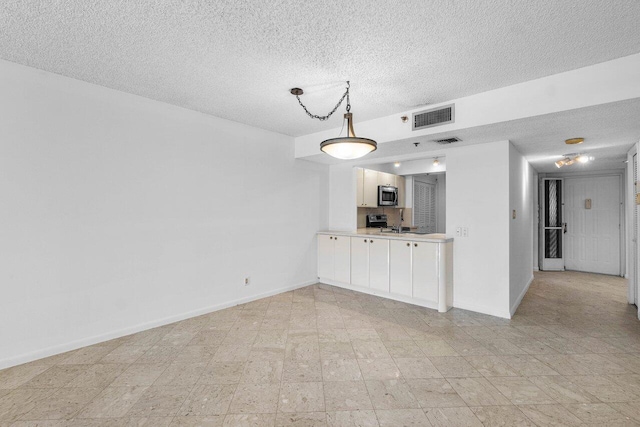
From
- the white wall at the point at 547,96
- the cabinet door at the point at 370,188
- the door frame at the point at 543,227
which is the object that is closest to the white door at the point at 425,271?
the white wall at the point at 547,96

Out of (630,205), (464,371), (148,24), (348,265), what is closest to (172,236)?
(148,24)

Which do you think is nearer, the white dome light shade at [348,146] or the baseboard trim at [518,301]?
the white dome light shade at [348,146]

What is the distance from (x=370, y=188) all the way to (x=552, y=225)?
14.5 feet

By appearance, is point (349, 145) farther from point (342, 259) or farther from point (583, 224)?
point (583, 224)

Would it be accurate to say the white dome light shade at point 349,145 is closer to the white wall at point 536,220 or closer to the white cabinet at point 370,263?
the white cabinet at point 370,263

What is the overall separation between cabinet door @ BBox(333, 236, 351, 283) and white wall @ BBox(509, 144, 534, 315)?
2.28 metres

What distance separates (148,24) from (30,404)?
272 cm

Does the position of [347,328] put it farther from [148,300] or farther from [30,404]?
[30,404]

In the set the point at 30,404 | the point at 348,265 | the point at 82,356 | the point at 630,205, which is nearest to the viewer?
the point at 30,404

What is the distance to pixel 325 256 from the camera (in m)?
5.42

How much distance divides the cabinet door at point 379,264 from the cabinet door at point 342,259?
0.43 m

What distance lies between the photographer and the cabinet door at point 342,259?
5.09 metres

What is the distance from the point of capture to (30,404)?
6.86 feet

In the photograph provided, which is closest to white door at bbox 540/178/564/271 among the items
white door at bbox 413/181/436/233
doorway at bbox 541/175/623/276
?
doorway at bbox 541/175/623/276
